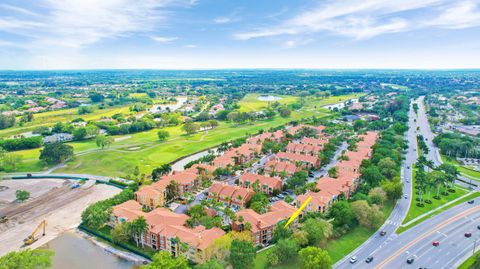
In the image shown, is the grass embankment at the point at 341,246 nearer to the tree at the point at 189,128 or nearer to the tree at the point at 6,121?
the tree at the point at 189,128

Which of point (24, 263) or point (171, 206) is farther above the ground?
point (24, 263)

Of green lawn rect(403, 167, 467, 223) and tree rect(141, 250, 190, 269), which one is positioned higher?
tree rect(141, 250, 190, 269)

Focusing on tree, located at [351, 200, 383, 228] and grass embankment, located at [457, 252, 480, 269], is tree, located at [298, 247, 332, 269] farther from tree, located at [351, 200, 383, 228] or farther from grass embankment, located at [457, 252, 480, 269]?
grass embankment, located at [457, 252, 480, 269]

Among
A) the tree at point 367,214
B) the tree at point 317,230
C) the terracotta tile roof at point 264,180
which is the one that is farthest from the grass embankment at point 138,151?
the tree at point 367,214

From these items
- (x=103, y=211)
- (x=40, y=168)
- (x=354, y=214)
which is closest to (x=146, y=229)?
(x=103, y=211)

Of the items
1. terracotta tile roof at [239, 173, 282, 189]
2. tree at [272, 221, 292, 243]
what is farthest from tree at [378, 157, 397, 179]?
tree at [272, 221, 292, 243]

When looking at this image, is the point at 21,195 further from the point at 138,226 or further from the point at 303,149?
the point at 303,149

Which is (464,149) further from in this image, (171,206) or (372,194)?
(171,206)
